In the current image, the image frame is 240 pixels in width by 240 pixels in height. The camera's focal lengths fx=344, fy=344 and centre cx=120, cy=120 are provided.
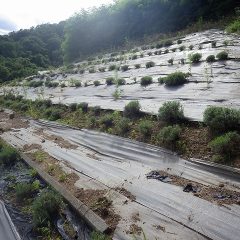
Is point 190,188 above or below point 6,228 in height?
above

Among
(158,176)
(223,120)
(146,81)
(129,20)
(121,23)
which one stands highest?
(223,120)

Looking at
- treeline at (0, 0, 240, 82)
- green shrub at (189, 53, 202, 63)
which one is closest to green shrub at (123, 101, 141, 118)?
green shrub at (189, 53, 202, 63)

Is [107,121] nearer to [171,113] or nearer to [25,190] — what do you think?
[171,113]

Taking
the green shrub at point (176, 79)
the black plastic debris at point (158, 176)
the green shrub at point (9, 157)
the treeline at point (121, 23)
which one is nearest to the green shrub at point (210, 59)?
the green shrub at point (176, 79)

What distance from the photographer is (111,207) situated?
5328 millimetres

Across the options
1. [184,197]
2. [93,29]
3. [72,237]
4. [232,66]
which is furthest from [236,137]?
[93,29]

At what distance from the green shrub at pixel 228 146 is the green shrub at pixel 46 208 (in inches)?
109

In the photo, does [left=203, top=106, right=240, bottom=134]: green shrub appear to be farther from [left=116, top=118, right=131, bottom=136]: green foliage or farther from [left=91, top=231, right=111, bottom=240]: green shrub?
[left=91, top=231, right=111, bottom=240]: green shrub

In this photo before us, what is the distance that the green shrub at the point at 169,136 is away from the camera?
21.6 ft

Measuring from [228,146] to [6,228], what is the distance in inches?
150

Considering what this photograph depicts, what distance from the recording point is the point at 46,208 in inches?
219

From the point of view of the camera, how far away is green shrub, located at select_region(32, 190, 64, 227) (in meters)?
5.43

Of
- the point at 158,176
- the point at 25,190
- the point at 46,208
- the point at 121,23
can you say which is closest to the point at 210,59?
the point at 158,176

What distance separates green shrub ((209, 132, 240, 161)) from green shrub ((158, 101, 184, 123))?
1.67 metres
